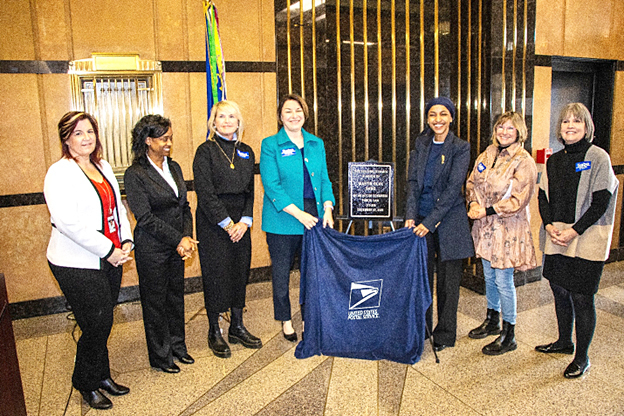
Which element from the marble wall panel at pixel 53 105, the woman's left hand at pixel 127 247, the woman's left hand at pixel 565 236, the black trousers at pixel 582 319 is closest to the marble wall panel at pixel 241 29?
the marble wall panel at pixel 53 105

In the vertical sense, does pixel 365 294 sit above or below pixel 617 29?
below

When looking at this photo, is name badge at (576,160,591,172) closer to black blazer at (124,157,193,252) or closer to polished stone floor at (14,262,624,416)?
polished stone floor at (14,262,624,416)

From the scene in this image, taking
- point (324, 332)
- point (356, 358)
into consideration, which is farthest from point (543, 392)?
point (324, 332)

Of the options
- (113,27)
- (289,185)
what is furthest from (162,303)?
(113,27)

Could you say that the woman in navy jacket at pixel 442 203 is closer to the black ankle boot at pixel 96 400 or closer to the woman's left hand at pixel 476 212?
the woman's left hand at pixel 476 212

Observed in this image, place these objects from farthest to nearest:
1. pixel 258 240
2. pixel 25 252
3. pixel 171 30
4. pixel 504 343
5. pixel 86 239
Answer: pixel 258 240
pixel 171 30
pixel 25 252
pixel 504 343
pixel 86 239

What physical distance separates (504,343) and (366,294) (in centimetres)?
108

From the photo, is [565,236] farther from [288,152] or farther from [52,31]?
[52,31]

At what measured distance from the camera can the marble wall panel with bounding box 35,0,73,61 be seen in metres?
4.02

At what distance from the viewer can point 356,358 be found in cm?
328

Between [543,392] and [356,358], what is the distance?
3.78ft

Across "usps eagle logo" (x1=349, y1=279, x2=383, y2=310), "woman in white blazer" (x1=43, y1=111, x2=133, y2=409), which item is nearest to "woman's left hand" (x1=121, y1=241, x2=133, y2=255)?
"woman in white blazer" (x1=43, y1=111, x2=133, y2=409)

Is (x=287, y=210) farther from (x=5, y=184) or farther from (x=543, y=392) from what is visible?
(x=5, y=184)

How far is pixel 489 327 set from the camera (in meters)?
3.64
